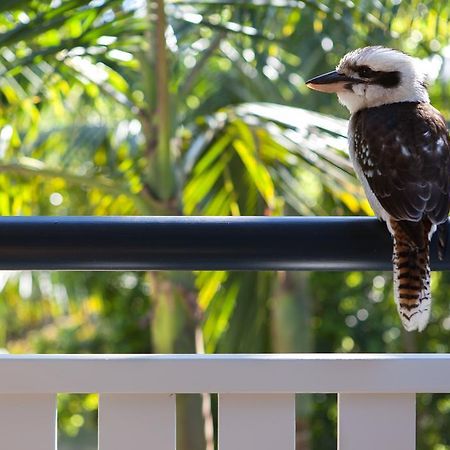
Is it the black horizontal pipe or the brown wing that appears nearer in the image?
the black horizontal pipe

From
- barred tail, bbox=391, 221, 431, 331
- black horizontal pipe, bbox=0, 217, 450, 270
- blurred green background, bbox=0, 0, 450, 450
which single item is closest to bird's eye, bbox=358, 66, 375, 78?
blurred green background, bbox=0, 0, 450, 450

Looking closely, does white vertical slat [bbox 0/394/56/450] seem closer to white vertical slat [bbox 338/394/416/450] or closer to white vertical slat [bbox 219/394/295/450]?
white vertical slat [bbox 219/394/295/450]

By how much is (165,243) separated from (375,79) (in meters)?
0.96

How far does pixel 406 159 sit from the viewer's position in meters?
1.58

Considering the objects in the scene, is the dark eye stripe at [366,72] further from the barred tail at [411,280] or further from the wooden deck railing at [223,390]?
the wooden deck railing at [223,390]

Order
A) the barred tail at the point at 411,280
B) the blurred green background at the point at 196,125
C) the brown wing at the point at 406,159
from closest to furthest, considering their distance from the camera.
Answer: the barred tail at the point at 411,280, the brown wing at the point at 406,159, the blurred green background at the point at 196,125

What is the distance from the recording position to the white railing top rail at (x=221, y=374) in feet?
3.27

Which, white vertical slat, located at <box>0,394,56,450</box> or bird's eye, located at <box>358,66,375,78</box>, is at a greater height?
bird's eye, located at <box>358,66,375,78</box>

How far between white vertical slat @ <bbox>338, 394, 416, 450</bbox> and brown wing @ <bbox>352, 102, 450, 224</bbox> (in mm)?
397

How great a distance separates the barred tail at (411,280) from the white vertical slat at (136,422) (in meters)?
0.37

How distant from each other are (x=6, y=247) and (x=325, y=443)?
6521mm

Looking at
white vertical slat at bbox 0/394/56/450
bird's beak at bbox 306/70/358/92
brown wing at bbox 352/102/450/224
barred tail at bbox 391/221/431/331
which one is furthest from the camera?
bird's beak at bbox 306/70/358/92

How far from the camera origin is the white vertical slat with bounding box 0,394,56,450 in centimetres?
100

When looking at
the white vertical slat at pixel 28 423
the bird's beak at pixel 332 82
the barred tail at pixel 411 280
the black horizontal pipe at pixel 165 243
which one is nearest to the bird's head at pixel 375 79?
the bird's beak at pixel 332 82
